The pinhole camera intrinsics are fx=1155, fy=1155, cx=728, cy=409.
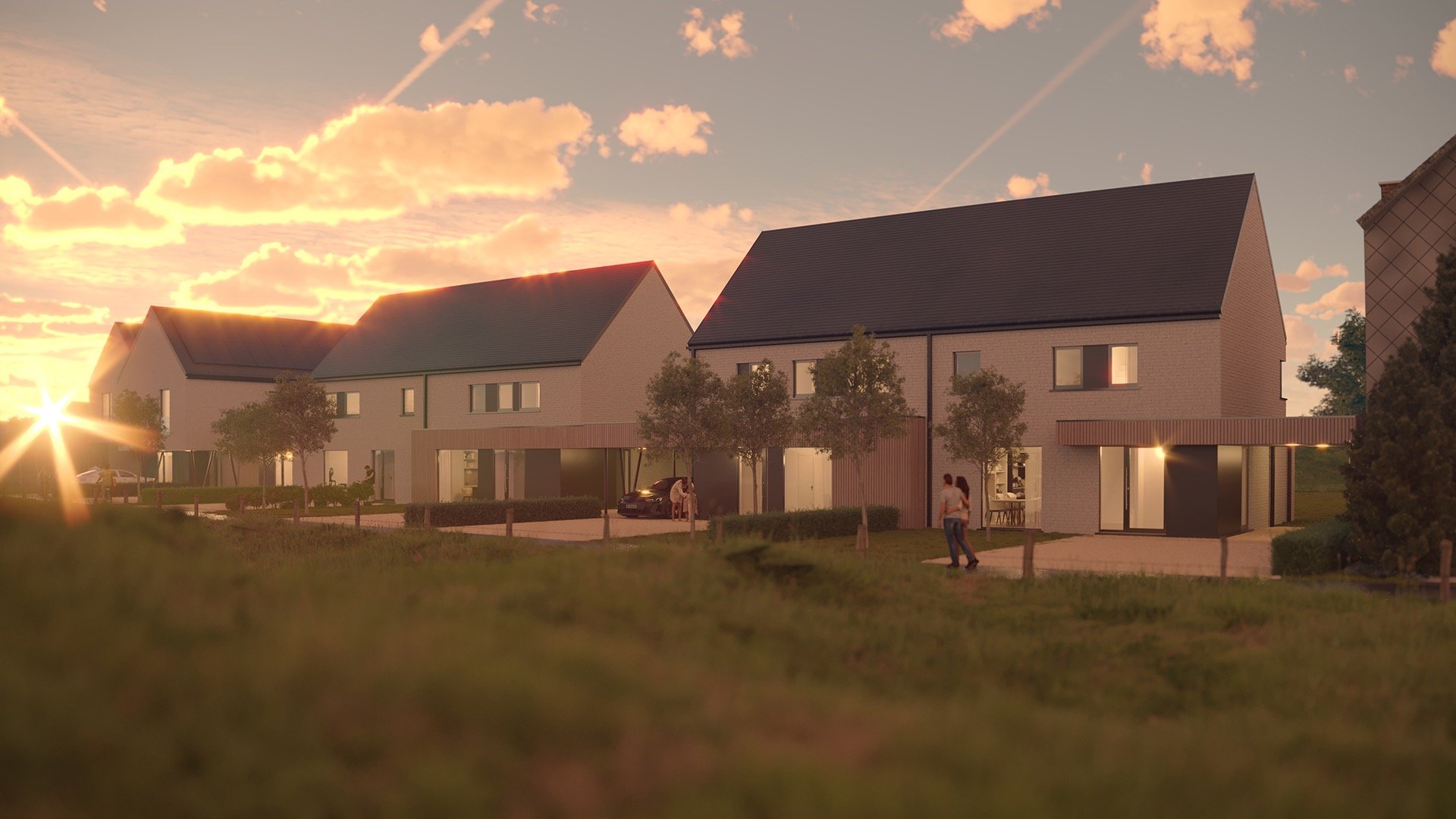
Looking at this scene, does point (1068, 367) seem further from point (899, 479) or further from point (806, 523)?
point (806, 523)

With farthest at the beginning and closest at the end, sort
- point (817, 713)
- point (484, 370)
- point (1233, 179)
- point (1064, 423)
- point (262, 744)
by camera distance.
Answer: point (484, 370), point (1233, 179), point (1064, 423), point (817, 713), point (262, 744)

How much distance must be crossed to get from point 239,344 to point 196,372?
13.1 ft

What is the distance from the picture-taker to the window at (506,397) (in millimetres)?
40844

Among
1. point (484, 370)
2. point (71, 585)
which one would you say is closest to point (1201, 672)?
point (71, 585)

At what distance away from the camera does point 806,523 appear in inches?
1017

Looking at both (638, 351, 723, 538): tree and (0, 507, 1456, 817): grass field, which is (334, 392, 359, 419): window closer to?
(638, 351, 723, 538): tree

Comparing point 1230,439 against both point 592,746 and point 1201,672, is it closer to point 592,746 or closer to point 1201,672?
point 1201,672

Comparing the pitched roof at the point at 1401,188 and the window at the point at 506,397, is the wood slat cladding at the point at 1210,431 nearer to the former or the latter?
the pitched roof at the point at 1401,188

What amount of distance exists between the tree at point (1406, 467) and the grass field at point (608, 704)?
818 centimetres

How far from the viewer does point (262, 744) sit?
18.9ft

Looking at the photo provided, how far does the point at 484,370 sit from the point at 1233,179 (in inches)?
1001

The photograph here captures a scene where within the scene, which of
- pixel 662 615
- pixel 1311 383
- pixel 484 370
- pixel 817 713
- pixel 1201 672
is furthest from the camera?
pixel 1311 383

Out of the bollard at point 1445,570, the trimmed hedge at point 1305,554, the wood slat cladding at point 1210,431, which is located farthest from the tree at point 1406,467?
the wood slat cladding at point 1210,431

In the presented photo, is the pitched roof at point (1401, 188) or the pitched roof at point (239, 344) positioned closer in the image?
the pitched roof at point (1401, 188)
